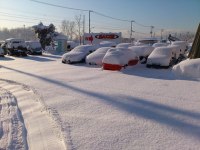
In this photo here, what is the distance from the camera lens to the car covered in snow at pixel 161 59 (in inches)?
647

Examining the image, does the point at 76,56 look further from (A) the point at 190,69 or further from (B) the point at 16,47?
(B) the point at 16,47

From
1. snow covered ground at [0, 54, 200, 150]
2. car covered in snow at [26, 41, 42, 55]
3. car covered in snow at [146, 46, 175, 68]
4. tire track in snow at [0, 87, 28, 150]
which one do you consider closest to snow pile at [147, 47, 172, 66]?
car covered in snow at [146, 46, 175, 68]

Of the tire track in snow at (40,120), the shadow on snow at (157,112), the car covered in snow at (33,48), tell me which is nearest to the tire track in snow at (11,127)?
the tire track in snow at (40,120)

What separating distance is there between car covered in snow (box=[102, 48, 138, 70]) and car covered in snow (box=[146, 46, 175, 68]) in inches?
53.3

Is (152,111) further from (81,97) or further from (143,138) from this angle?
(81,97)

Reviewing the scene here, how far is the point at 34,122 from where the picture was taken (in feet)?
21.8

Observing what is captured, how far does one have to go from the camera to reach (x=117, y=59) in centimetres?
1577

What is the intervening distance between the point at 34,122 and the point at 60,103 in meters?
1.68

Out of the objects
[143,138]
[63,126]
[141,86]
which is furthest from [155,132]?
[141,86]

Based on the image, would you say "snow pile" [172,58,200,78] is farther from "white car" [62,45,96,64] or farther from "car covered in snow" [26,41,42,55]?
"car covered in snow" [26,41,42,55]

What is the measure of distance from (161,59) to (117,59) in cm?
292

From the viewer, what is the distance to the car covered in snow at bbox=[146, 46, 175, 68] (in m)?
16.4

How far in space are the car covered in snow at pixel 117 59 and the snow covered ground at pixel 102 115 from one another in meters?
4.34

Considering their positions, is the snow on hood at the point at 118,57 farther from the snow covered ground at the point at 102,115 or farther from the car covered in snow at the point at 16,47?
the car covered in snow at the point at 16,47
